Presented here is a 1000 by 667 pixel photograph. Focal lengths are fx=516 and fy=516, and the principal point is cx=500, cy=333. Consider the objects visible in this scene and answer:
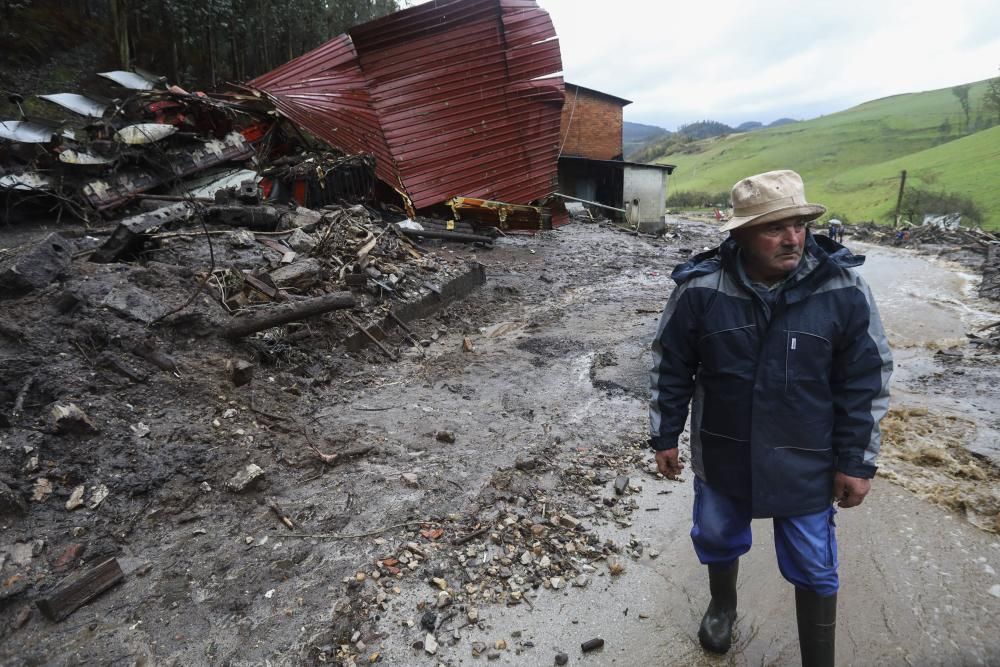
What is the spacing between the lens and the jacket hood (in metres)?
1.88

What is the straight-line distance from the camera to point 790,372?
74.5 inches

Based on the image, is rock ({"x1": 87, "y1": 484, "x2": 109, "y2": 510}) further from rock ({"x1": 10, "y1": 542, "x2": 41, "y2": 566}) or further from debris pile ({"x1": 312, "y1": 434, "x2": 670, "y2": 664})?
debris pile ({"x1": 312, "y1": 434, "x2": 670, "y2": 664})

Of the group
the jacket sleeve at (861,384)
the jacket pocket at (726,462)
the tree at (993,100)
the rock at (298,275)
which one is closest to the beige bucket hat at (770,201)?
the jacket sleeve at (861,384)

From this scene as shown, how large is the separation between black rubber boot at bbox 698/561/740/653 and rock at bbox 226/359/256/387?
3.98 metres

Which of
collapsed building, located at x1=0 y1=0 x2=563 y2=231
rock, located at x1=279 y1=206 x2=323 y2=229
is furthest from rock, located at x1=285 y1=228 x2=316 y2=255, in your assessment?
collapsed building, located at x1=0 y1=0 x2=563 y2=231

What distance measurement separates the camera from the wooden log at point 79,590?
2.49 metres

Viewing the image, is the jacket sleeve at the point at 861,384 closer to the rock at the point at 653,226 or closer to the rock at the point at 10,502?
the rock at the point at 10,502

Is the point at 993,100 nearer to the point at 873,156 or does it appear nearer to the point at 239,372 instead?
the point at 873,156

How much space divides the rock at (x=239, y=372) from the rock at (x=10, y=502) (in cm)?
171

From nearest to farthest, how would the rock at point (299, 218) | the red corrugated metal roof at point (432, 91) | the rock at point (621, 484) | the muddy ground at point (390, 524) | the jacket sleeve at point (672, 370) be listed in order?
the jacket sleeve at point (672, 370), the muddy ground at point (390, 524), the rock at point (621, 484), the rock at point (299, 218), the red corrugated metal roof at point (432, 91)

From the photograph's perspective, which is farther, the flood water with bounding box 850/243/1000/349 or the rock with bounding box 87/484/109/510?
the flood water with bounding box 850/243/1000/349

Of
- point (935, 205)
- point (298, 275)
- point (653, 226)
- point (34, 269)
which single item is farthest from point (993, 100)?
point (34, 269)

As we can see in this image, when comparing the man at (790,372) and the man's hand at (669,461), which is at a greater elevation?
the man at (790,372)

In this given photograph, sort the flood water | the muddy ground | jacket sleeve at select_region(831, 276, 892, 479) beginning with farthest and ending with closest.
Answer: the flood water → the muddy ground → jacket sleeve at select_region(831, 276, 892, 479)
